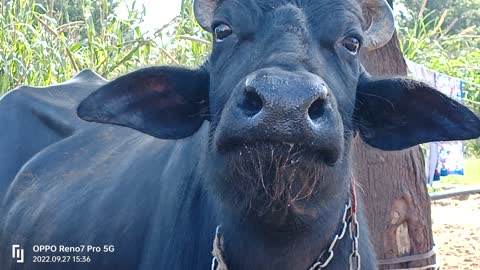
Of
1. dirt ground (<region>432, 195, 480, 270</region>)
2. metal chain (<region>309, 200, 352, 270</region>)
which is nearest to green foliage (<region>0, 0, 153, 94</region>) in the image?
dirt ground (<region>432, 195, 480, 270</region>)

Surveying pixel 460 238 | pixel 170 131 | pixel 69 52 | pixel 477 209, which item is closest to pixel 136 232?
pixel 170 131

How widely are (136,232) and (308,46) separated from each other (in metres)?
1.52

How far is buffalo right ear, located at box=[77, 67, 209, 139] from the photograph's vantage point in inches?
135

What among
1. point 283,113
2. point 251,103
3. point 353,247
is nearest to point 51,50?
point 353,247

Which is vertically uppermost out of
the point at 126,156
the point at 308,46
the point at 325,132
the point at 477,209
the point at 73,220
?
the point at 308,46

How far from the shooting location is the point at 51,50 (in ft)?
29.0

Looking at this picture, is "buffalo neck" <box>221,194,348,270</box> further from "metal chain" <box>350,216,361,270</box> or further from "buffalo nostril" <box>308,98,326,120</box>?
"buffalo nostril" <box>308,98,326,120</box>

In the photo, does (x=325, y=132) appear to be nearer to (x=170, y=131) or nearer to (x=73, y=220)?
(x=170, y=131)

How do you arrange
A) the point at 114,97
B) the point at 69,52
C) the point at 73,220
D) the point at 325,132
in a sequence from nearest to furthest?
the point at 325,132, the point at 114,97, the point at 73,220, the point at 69,52

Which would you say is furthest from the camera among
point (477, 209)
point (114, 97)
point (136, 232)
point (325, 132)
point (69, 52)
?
point (477, 209)

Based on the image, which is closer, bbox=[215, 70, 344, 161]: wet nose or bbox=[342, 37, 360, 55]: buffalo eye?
bbox=[215, 70, 344, 161]: wet nose

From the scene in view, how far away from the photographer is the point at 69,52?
28.2 ft

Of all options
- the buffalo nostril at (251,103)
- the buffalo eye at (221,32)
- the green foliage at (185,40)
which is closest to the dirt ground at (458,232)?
the green foliage at (185,40)

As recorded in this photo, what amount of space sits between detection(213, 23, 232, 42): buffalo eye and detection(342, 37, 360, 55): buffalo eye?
42cm
